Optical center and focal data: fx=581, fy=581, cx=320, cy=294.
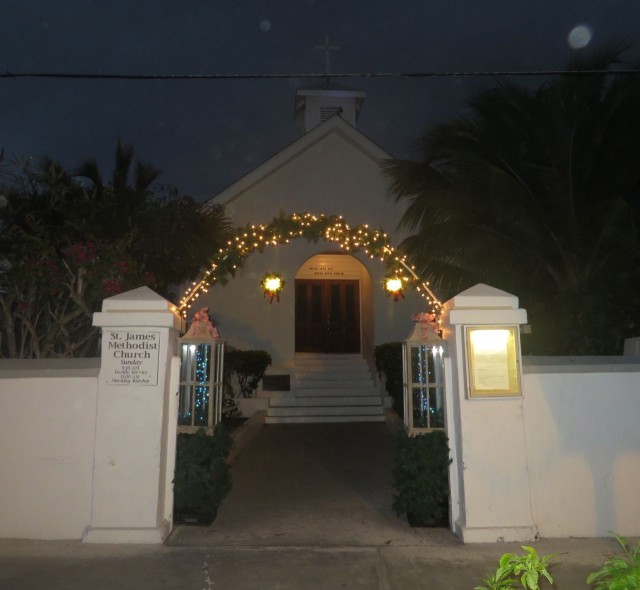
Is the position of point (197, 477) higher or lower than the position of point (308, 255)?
lower

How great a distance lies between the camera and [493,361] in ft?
17.8

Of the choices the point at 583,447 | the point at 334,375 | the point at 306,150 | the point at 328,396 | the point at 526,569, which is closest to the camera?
the point at 526,569

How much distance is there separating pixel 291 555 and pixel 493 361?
8.18 feet

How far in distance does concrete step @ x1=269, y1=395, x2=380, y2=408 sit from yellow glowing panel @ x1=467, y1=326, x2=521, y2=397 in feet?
25.4

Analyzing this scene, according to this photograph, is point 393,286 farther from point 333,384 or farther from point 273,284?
point 273,284

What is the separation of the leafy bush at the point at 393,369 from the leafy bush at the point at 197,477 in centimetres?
659

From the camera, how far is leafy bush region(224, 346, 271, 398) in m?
12.7

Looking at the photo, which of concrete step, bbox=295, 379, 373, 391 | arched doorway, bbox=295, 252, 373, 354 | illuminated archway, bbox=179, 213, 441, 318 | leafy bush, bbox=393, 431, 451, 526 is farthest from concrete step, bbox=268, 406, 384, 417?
leafy bush, bbox=393, 431, 451, 526

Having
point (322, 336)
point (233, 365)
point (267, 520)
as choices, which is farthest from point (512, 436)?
point (322, 336)

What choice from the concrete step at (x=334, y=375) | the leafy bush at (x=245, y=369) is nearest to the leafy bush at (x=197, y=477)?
the leafy bush at (x=245, y=369)

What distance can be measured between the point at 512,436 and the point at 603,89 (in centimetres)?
738

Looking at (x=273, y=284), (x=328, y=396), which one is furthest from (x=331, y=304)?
(x=328, y=396)

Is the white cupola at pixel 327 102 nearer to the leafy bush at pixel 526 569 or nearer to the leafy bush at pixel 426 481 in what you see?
the leafy bush at pixel 426 481

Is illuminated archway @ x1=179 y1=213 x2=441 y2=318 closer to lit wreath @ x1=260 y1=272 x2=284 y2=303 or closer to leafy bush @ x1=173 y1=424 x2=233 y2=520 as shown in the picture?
leafy bush @ x1=173 y1=424 x2=233 y2=520
